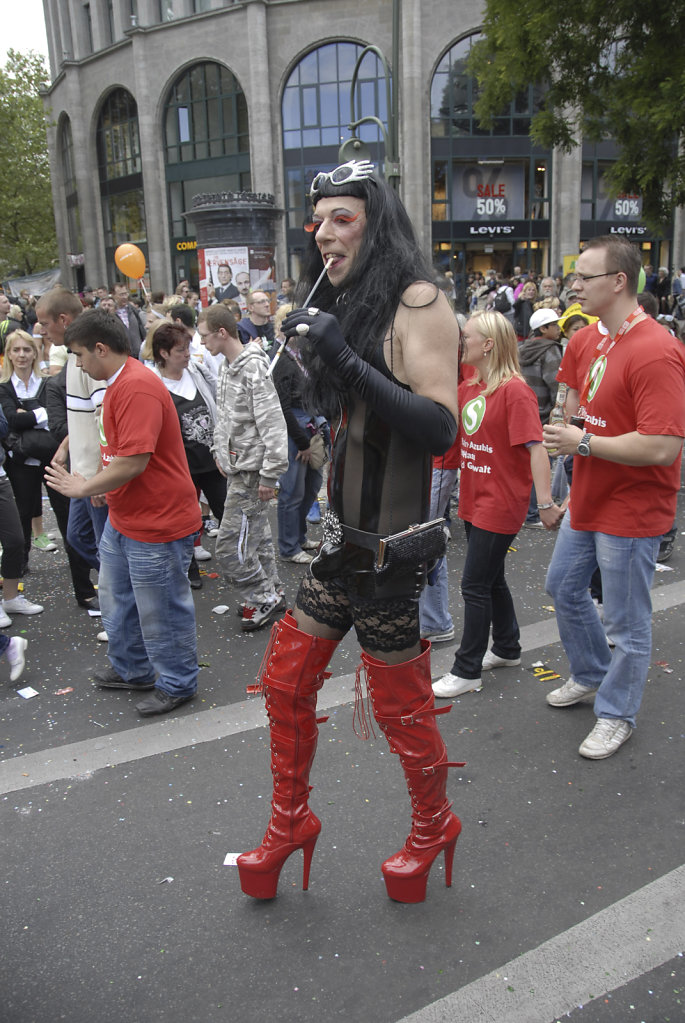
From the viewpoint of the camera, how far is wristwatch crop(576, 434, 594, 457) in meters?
3.22

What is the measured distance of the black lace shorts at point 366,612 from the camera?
2484mm

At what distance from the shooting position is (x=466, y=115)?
34.8 metres

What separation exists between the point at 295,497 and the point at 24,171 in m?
49.3

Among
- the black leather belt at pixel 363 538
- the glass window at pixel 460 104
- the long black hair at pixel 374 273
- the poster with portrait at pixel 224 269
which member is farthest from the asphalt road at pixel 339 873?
the glass window at pixel 460 104

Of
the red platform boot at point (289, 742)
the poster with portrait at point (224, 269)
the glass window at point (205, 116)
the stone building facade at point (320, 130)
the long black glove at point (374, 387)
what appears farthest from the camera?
the glass window at point (205, 116)

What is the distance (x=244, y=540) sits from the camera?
5242 millimetres

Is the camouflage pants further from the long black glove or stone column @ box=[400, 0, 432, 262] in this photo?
stone column @ box=[400, 0, 432, 262]

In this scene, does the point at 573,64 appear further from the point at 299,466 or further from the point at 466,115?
the point at 466,115

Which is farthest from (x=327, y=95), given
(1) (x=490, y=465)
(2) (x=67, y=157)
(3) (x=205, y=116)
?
(1) (x=490, y=465)

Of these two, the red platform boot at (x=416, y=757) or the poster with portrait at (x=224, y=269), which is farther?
the poster with portrait at (x=224, y=269)

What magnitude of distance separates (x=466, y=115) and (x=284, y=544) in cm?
3332

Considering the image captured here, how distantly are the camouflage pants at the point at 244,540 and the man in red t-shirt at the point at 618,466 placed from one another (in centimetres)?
214

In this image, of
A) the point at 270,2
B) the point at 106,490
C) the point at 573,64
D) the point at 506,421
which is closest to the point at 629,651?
the point at 506,421

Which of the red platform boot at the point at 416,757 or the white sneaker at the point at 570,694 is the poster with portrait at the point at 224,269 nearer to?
the white sneaker at the point at 570,694
